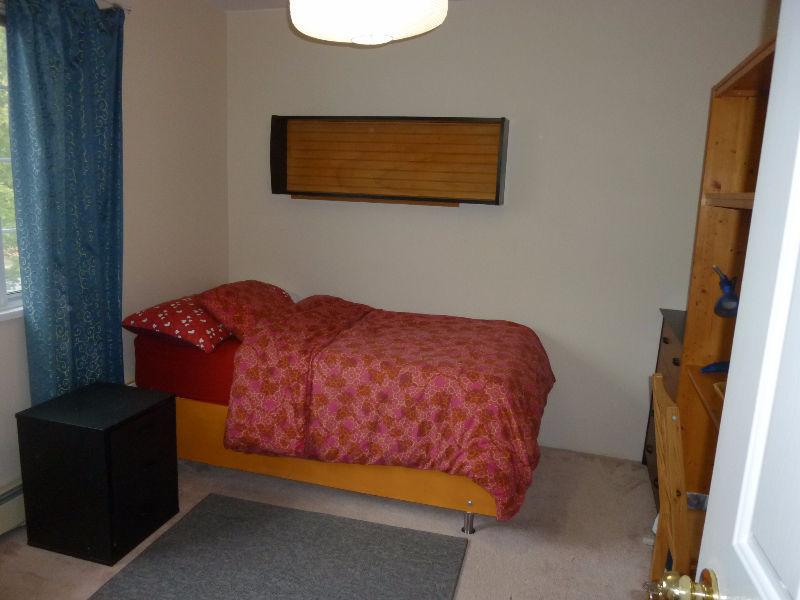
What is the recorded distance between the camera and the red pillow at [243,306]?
303 centimetres

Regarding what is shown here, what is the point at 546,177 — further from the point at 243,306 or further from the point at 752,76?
the point at 243,306

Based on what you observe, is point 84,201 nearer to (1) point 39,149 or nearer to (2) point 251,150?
(1) point 39,149

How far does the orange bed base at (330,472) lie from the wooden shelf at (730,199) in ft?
4.85

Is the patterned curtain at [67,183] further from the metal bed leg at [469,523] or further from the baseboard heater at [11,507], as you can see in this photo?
the metal bed leg at [469,523]

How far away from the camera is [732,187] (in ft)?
8.16

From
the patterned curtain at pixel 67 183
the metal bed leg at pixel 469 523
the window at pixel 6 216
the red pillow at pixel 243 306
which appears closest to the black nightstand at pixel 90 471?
the patterned curtain at pixel 67 183

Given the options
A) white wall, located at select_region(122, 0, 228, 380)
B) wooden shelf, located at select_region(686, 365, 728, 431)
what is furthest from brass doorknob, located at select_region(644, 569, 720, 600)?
white wall, located at select_region(122, 0, 228, 380)

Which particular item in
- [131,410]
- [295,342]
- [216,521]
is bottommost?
[216,521]

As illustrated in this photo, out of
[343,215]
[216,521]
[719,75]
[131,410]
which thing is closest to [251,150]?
[343,215]

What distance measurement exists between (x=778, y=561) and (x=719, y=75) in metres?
3.02

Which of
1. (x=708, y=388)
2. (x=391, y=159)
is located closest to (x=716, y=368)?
(x=708, y=388)

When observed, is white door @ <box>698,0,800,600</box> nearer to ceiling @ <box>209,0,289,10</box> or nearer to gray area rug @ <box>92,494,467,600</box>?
gray area rug @ <box>92,494,467,600</box>

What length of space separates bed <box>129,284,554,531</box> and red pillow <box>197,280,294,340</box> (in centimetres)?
1

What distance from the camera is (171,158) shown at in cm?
334
